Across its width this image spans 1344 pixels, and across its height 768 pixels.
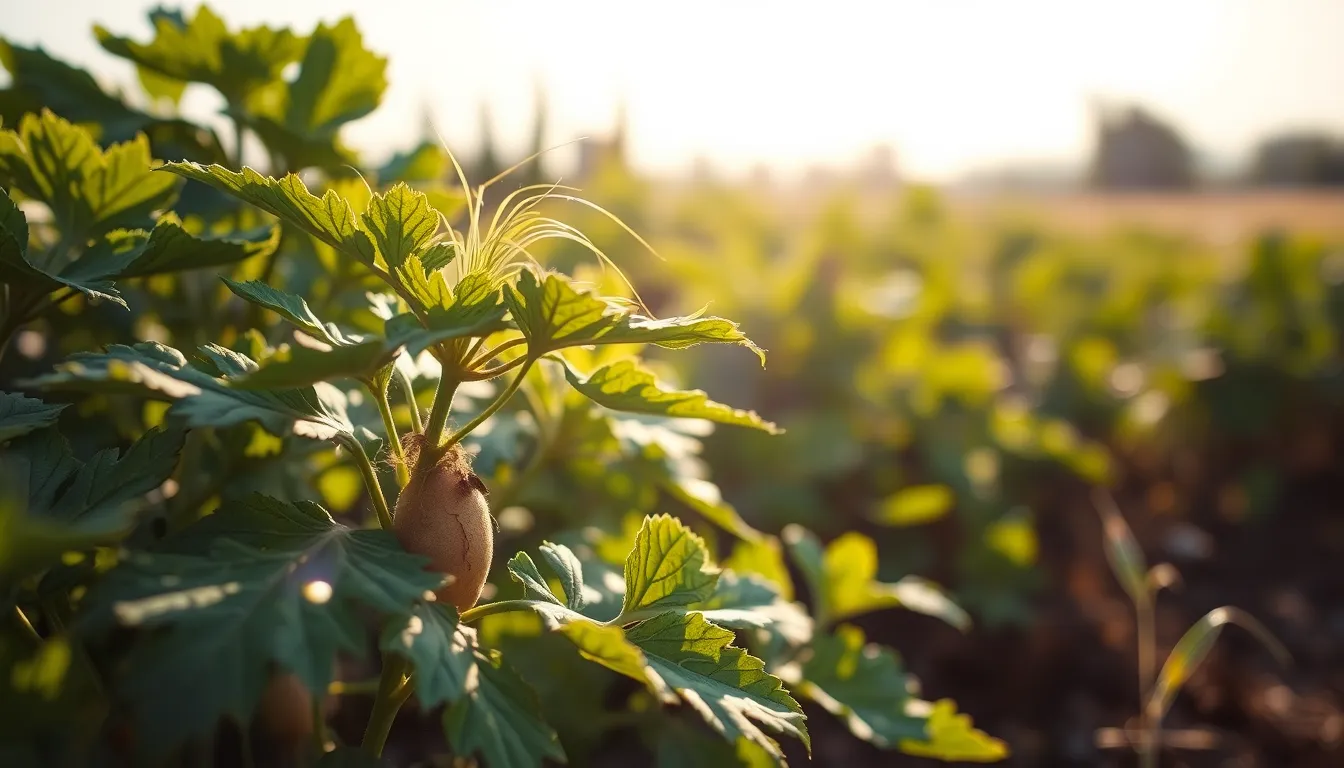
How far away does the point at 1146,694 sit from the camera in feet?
6.61

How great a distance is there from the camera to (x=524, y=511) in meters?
1.62

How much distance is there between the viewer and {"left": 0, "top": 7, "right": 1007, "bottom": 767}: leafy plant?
0.57m

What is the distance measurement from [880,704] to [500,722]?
60cm

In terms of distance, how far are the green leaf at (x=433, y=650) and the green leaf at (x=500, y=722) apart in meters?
0.02

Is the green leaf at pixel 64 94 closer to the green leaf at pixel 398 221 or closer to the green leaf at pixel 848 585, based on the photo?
the green leaf at pixel 398 221

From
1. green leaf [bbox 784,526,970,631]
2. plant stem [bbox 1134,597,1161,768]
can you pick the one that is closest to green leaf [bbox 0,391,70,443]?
green leaf [bbox 784,526,970,631]

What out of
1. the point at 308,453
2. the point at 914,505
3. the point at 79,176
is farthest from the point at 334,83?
the point at 914,505

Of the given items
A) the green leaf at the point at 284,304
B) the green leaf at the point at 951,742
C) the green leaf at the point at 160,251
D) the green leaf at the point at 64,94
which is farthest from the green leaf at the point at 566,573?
the green leaf at the point at 64,94

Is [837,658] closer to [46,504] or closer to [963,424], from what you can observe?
[46,504]

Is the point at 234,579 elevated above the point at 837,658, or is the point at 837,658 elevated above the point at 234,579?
the point at 234,579

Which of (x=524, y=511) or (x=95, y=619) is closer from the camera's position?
(x=95, y=619)

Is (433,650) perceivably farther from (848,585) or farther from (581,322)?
(848,585)

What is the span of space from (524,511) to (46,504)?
951 mm

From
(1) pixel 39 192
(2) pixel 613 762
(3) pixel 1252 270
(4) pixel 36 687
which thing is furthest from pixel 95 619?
(3) pixel 1252 270
